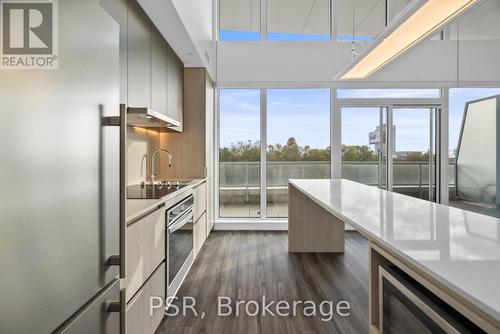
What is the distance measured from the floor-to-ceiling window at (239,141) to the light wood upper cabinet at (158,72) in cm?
185

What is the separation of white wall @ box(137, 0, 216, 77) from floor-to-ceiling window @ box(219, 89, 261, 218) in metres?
0.61


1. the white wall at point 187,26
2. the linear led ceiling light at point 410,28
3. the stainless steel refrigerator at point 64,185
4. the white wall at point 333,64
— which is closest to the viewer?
the stainless steel refrigerator at point 64,185

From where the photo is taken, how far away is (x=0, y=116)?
2.03 ft

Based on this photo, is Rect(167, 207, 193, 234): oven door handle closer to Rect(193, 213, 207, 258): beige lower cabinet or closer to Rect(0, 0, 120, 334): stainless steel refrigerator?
Rect(193, 213, 207, 258): beige lower cabinet

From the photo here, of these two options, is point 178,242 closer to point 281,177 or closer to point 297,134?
point 281,177

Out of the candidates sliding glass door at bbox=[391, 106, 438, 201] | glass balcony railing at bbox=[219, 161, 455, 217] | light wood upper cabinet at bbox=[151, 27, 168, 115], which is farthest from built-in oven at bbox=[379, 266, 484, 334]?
sliding glass door at bbox=[391, 106, 438, 201]

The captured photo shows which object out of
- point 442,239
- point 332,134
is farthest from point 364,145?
point 442,239

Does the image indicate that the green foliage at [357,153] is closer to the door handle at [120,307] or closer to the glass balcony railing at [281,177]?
the glass balcony railing at [281,177]

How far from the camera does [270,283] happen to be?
117 inches

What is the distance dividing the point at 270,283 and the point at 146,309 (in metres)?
1.38

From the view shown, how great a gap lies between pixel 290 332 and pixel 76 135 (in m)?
1.93

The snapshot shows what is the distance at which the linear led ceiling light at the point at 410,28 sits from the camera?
70.8 inches

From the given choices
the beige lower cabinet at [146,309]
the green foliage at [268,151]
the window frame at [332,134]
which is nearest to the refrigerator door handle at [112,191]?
the beige lower cabinet at [146,309]

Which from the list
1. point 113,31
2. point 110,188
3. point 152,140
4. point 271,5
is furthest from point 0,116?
point 271,5
